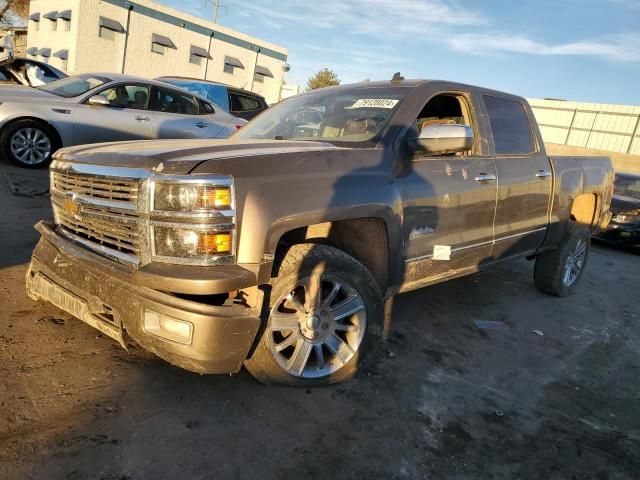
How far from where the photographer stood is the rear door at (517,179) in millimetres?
4254

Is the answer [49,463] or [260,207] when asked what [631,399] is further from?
[49,463]

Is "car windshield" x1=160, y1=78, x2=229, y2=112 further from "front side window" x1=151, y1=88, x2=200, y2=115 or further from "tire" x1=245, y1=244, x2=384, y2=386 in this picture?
"tire" x1=245, y1=244, x2=384, y2=386

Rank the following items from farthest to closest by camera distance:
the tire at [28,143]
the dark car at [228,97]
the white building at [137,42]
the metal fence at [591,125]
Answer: the white building at [137,42] < the metal fence at [591,125] < the dark car at [228,97] < the tire at [28,143]

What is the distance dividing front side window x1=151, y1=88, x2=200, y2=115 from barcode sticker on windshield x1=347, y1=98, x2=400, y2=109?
5612 millimetres

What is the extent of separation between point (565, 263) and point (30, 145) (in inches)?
297

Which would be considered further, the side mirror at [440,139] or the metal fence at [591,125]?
the metal fence at [591,125]

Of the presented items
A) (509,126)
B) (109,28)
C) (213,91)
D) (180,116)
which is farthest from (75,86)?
(109,28)

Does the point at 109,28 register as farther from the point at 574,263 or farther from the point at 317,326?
the point at 317,326

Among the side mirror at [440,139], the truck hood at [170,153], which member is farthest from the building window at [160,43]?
the side mirror at [440,139]

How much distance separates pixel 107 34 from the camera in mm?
26609

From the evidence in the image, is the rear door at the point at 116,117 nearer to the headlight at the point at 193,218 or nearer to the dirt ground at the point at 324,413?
the dirt ground at the point at 324,413

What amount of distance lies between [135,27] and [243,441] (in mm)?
29674

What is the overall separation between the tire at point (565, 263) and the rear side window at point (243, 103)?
7.28m

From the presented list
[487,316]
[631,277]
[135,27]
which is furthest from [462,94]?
[135,27]
